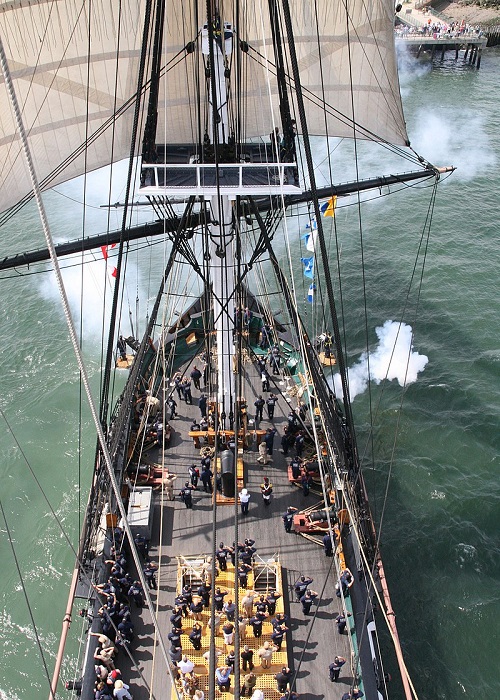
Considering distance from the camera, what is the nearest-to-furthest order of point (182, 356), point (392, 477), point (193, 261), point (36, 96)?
1. point (193, 261)
2. point (36, 96)
3. point (392, 477)
4. point (182, 356)

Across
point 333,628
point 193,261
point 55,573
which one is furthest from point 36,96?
point 333,628

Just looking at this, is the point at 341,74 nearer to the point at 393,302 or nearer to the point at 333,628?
the point at 393,302

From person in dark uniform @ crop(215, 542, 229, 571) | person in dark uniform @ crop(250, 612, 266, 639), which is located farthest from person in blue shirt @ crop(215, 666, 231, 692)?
person in dark uniform @ crop(215, 542, 229, 571)

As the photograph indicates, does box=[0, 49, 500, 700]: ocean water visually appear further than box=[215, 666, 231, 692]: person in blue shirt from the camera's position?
Yes

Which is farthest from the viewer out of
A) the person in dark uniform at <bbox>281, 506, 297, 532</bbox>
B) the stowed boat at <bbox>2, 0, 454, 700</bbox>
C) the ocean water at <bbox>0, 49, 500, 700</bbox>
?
the ocean water at <bbox>0, 49, 500, 700</bbox>

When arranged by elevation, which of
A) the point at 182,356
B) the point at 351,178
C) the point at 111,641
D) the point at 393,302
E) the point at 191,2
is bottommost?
the point at 111,641

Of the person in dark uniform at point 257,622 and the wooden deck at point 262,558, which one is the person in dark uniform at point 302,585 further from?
the person in dark uniform at point 257,622

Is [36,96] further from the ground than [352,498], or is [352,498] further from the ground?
[36,96]

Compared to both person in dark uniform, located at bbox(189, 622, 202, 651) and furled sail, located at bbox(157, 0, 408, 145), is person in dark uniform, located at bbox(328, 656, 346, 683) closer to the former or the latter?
person in dark uniform, located at bbox(189, 622, 202, 651)
